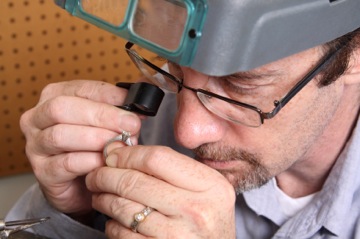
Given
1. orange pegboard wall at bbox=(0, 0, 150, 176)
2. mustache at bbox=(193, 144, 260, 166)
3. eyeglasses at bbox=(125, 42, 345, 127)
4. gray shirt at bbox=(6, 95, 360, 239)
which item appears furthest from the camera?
orange pegboard wall at bbox=(0, 0, 150, 176)

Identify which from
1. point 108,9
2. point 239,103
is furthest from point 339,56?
point 108,9

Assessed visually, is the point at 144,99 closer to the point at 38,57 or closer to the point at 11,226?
the point at 11,226

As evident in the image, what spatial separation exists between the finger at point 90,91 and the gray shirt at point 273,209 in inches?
10.2

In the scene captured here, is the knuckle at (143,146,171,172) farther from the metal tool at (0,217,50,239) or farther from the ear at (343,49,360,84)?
the ear at (343,49,360,84)

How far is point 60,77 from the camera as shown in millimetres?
1926

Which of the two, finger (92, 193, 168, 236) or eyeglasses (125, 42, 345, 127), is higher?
eyeglasses (125, 42, 345, 127)

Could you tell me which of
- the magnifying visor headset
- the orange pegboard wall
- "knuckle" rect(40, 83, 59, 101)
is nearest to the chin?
the magnifying visor headset

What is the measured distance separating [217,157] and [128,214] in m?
0.23

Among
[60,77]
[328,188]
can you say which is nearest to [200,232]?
[328,188]

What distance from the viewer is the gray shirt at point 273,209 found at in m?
1.31

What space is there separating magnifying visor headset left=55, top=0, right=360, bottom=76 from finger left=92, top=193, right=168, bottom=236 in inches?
11.1

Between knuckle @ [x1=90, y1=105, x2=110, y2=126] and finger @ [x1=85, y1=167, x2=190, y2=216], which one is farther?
knuckle @ [x1=90, y1=105, x2=110, y2=126]

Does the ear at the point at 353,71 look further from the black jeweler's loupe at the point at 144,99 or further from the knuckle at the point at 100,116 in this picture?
the knuckle at the point at 100,116

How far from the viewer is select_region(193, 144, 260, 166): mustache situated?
3.95ft
